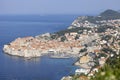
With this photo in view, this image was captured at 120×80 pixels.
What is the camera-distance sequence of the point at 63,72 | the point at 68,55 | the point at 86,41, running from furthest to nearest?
the point at 86,41 < the point at 68,55 < the point at 63,72

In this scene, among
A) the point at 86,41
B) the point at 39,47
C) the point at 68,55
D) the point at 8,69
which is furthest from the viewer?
the point at 86,41

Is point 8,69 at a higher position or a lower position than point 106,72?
lower

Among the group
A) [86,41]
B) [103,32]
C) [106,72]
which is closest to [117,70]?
[106,72]

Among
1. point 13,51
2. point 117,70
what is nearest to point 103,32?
point 13,51

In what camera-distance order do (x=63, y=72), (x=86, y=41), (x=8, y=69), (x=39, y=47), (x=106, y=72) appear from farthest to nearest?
(x=86, y=41)
(x=39, y=47)
(x=8, y=69)
(x=63, y=72)
(x=106, y=72)

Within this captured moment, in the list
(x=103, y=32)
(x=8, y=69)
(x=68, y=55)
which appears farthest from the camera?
(x=103, y=32)

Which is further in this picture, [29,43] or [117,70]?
[29,43]

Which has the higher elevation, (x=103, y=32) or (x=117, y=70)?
(x=117, y=70)

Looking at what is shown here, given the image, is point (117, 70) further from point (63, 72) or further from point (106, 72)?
point (63, 72)

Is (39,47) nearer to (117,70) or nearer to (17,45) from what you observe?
(17,45)
